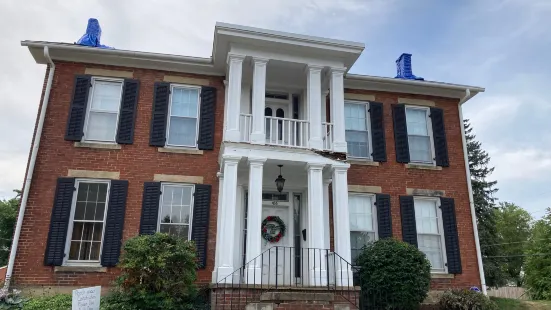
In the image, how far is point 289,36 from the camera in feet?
33.1

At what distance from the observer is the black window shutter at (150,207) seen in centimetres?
1003

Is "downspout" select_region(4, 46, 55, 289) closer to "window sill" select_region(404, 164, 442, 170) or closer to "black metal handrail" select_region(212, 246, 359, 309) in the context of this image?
"black metal handrail" select_region(212, 246, 359, 309)

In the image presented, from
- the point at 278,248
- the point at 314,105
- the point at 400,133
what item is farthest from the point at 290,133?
the point at 400,133

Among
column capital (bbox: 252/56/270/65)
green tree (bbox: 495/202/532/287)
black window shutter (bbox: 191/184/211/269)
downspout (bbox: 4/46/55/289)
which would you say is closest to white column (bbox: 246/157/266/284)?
black window shutter (bbox: 191/184/211/269)

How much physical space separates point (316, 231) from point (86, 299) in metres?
4.74

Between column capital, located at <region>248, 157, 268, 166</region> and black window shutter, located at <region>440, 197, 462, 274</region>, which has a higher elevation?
column capital, located at <region>248, 157, 268, 166</region>

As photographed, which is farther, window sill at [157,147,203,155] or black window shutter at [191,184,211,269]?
window sill at [157,147,203,155]

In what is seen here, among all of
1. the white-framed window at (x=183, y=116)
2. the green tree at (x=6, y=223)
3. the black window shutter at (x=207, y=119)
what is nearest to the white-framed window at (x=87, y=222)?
the white-framed window at (x=183, y=116)

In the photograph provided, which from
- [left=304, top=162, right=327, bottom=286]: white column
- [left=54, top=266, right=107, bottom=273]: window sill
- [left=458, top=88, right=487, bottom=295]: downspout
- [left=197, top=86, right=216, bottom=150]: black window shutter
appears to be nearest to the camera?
[left=304, top=162, right=327, bottom=286]: white column

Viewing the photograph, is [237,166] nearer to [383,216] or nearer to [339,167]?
[339,167]

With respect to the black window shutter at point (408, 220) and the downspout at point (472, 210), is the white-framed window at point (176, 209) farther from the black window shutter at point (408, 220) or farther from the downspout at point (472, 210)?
the downspout at point (472, 210)

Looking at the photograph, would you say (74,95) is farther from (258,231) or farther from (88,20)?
(258,231)

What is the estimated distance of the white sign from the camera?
6523 millimetres

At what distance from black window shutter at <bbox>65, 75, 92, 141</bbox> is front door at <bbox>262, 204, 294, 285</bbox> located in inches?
204
